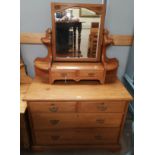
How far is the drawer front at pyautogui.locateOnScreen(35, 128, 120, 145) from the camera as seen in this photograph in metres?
1.46

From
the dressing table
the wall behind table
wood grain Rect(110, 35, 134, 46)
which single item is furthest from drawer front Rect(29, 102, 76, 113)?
wood grain Rect(110, 35, 134, 46)

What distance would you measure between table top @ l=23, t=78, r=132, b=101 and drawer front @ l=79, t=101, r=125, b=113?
54mm

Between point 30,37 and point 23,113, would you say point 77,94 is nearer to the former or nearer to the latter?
point 23,113

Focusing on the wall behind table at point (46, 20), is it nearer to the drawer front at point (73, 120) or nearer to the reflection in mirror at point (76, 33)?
Answer: the reflection in mirror at point (76, 33)

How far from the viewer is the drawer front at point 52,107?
4.25 feet

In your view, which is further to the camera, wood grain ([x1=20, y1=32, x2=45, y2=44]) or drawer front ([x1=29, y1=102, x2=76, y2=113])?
wood grain ([x1=20, y1=32, x2=45, y2=44])

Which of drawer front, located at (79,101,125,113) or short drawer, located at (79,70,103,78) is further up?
short drawer, located at (79,70,103,78)

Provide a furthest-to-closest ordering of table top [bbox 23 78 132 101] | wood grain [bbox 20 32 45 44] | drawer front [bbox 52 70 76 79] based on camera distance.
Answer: wood grain [bbox 20 32 45 44]
drawer front [bbox 52 70 76 79]
table top [bbox 23 78 132 101]

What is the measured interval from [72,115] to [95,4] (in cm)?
96

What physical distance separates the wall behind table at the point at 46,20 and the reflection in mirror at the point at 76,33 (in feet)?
0.53

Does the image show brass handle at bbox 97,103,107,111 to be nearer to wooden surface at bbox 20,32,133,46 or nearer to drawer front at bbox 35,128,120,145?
drawer front at bbox 35,128,120,145

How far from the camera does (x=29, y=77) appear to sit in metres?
1.68

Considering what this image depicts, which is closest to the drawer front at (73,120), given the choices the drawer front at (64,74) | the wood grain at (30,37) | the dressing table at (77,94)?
the dressing table at (77,94)
